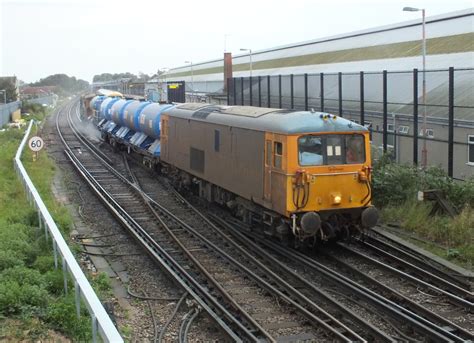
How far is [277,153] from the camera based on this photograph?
12.6m

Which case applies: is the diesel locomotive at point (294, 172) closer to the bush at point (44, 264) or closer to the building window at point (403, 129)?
the bush at point (44, 264)

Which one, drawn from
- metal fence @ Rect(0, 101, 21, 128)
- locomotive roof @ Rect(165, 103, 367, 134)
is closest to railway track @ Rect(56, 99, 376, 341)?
locomotive roof @ Rect(165, 103, 367, 134)

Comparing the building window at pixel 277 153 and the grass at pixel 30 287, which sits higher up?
the building window at pixel 277 153

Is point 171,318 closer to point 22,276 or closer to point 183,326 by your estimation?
point 183,326

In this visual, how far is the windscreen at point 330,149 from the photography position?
12.3 m

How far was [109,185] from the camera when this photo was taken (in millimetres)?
22438

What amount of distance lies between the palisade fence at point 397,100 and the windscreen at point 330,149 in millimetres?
3420

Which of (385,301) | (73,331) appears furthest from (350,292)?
(73,331)

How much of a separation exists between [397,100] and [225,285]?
937cm

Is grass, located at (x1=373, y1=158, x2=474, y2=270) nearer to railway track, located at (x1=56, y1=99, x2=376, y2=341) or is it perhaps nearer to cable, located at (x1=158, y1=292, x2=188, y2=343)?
railway track, located at (x1=56, y1=99, x2=376, y2=341)

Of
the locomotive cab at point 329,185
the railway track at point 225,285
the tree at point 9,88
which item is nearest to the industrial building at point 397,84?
the locomotive cab at point 329,185

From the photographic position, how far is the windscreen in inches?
484

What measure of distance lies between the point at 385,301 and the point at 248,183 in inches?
197

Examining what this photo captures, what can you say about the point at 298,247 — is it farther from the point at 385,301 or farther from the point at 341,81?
the point at 341,81
